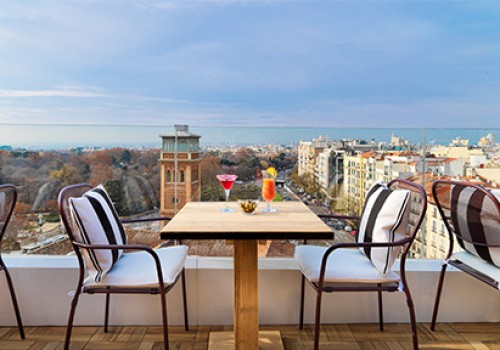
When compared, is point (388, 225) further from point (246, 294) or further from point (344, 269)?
point (246, 294)

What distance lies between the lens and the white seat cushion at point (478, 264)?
1.66 metres

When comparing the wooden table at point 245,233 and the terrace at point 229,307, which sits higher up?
the wooden table at point 245,233

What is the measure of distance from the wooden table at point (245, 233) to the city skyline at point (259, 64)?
195 centimetres

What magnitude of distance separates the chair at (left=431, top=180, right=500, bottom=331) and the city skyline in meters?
1.86

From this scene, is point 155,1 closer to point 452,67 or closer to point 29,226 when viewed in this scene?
point 29,226

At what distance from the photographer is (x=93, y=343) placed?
1901 mm

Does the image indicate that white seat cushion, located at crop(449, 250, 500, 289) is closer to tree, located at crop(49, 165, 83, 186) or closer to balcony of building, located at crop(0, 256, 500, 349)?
balcony of building, located at crop(0, 256, 500, 349)

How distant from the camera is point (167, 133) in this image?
94.7 inches

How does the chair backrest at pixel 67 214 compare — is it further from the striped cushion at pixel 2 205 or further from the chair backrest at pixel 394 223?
the chair backrest at pixel 394 223

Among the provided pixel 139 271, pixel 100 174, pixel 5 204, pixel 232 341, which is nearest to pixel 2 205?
pixel 5 204

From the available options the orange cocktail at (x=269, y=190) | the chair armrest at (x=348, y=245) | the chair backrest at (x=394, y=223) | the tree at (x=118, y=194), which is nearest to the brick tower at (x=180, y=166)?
the tree at (x=118, y=194)

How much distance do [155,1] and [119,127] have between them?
182cm

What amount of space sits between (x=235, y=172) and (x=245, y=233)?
108 centimetres

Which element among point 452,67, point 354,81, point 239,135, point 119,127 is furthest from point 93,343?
point 452,67
